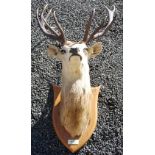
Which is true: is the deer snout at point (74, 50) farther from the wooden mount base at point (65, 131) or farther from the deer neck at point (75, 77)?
the wooden mount base at point (65, 131)

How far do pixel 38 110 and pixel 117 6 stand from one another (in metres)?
1.67

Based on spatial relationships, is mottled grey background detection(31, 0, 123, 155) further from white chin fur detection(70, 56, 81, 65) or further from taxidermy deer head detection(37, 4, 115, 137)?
white chin fur detection(70, 56, 81, 65)

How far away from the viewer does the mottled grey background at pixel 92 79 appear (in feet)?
17.1

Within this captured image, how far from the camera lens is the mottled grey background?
5223 millimetres

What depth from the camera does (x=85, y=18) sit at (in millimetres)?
5977

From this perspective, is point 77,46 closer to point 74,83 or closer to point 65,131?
point 74,83

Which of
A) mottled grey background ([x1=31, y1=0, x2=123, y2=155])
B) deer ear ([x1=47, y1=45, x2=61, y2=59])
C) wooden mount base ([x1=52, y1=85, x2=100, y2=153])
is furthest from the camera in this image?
mottled grey background ([x1=31, y1=0, x2=123, y2=155])

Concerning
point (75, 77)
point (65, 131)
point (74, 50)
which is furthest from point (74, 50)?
point (65, 131)

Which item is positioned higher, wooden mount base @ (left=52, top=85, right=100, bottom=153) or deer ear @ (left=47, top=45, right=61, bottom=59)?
deer ear @ (left=47, top=45, right=61, bottom=59)

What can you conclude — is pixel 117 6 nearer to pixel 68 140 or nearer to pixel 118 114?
pixel 118 114

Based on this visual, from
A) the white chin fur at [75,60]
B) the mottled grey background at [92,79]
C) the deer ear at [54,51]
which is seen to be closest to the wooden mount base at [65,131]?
the mottled grey background at [92,79]

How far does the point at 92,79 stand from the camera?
5.55m

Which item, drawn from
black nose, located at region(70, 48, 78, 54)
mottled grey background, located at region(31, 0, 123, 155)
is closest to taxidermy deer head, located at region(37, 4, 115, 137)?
black nose, located at region(70, 48, 78, 54)

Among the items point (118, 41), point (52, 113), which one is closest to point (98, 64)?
point (118, 41)
